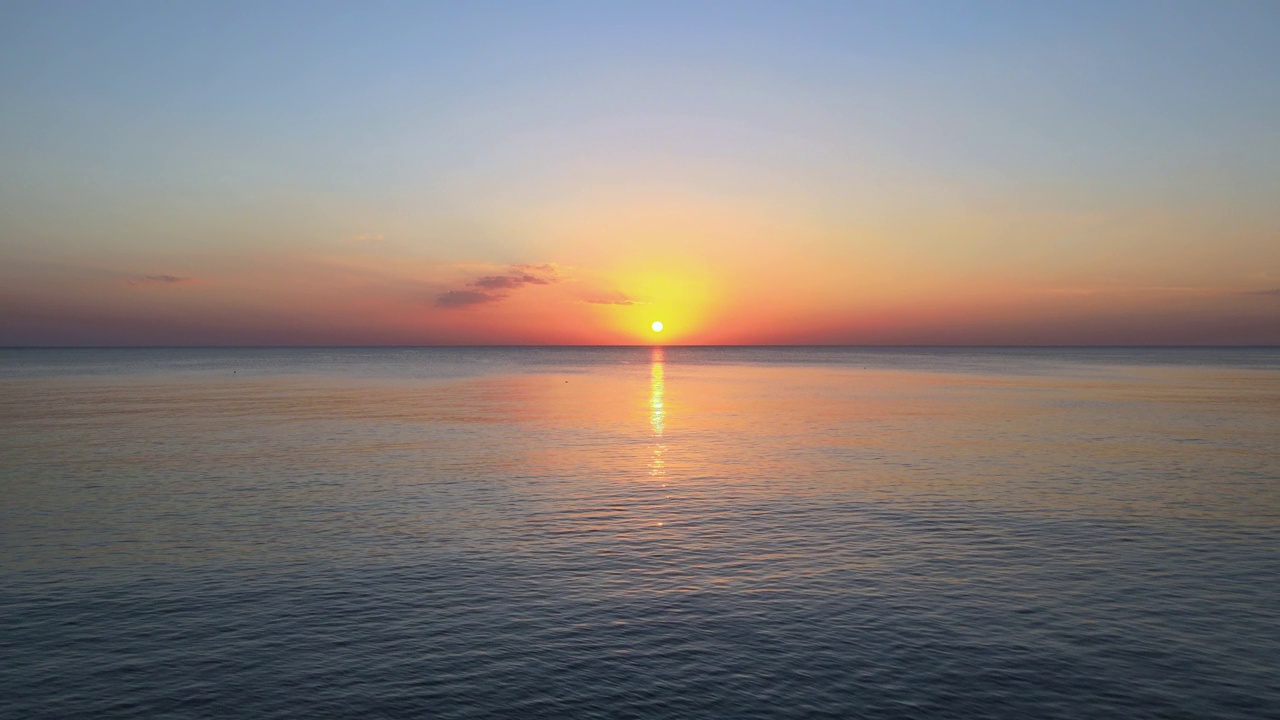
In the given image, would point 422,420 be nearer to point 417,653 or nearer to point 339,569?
point 339,569

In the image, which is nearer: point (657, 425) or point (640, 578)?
point (640, 578)

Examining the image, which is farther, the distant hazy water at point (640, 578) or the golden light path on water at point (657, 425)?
the golden light path on water at point (657, 425)

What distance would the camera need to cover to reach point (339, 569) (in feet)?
97.0

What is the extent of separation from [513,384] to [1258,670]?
142 metres

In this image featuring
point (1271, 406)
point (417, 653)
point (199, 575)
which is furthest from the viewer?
point (1271, 406)

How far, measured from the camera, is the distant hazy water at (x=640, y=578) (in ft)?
64.4

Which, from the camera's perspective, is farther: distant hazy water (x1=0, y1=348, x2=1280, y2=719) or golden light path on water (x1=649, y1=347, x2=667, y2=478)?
golden light path on water (x1=649, y1=347, x2=667, y2=478)

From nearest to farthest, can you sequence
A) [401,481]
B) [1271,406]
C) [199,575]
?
[199,575], [401,481], [1271,406]

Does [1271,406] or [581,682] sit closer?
[581,682]

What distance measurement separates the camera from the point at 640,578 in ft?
92.8

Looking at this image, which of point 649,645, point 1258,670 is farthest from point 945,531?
point 649,645

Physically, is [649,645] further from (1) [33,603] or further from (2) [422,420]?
(2) [422,420]

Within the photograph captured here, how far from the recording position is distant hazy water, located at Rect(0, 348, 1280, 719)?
1964cm

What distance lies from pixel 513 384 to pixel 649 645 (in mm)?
136671
